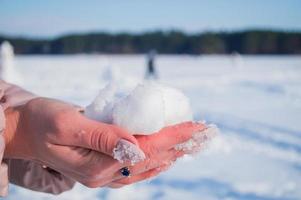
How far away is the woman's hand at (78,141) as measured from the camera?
1.40 meters

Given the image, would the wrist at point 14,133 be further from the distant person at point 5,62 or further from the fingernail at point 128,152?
the distant person at point 5,62

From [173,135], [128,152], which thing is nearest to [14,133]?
[128,152]

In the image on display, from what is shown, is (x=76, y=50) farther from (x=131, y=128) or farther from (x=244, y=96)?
(x=131, y=128)

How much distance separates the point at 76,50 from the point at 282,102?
230ft

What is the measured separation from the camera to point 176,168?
464 cm

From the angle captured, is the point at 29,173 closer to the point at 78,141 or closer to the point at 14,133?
the point at 14,133

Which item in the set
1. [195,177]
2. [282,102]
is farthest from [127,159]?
[282,102]

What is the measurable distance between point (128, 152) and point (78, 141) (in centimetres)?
21

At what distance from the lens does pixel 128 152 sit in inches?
52.4

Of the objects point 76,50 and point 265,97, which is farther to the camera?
point 76,50

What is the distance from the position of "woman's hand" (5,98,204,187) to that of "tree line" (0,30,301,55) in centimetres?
7138

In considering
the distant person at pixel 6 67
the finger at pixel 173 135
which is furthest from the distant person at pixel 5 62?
the finger at pixel 173 135

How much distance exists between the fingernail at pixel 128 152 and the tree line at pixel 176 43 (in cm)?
7156

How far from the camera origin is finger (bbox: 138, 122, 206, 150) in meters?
1.38
